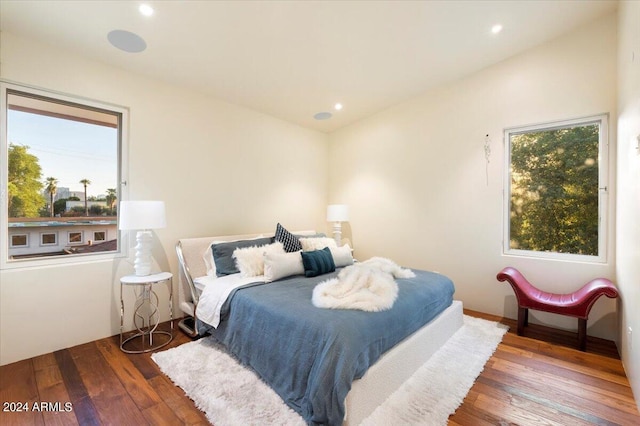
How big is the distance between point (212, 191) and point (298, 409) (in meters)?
2.77

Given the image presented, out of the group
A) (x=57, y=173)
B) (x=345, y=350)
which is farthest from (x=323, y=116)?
(x=345, y=350)

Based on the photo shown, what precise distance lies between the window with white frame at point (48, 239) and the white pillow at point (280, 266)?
203cm

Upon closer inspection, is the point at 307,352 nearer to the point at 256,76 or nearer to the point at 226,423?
the point at 226,423

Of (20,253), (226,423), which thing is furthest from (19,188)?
(226,423)

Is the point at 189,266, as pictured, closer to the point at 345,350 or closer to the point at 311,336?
the point at 311,336

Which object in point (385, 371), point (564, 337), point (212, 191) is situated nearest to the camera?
point (385, 371)

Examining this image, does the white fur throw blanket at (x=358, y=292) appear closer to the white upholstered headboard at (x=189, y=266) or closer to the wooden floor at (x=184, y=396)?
the wooden floor at (x=184, y=396)

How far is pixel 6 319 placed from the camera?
2322 mm

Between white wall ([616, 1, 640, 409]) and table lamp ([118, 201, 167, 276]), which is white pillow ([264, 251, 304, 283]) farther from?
white wall ([616, 1, 640, 409])

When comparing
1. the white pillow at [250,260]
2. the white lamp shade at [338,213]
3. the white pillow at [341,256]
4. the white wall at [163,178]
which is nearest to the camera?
the white wall at [163,178]

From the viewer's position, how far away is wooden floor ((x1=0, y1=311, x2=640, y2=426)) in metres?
1.73

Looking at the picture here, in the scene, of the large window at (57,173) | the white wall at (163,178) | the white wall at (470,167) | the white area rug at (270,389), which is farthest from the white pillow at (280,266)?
the white wall at (470,167)

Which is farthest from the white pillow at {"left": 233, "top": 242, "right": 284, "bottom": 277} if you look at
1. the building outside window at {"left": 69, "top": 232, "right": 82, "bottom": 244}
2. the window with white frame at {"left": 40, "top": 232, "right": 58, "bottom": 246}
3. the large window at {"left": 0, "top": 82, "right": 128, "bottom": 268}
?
the window with white frame at {"left": 40, "top": 232, "right": 58, "bottom": 246}

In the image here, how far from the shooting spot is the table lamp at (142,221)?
258cm
